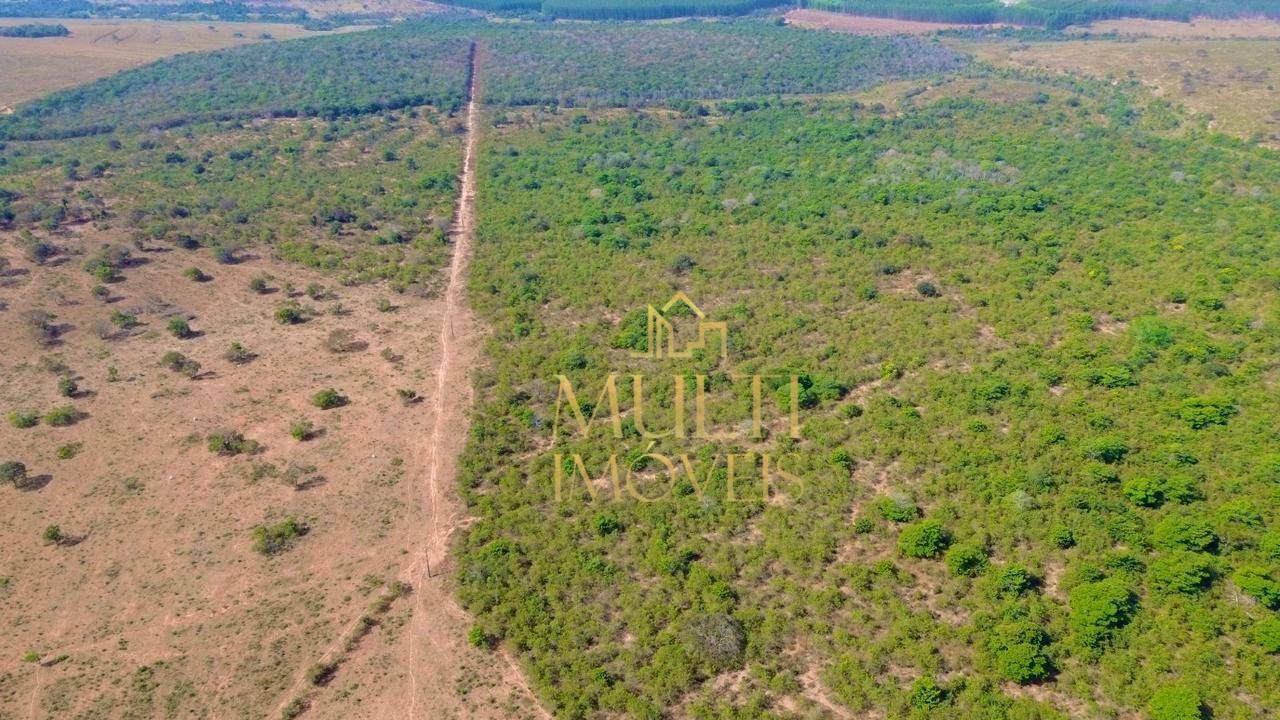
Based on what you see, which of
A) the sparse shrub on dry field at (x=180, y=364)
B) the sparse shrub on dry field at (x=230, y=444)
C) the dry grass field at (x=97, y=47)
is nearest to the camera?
the sparse shrub on dry field at (x=230, y=444)

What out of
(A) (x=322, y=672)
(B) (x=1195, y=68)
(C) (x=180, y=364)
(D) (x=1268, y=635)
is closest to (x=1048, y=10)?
(B) (x=1195, y=68)

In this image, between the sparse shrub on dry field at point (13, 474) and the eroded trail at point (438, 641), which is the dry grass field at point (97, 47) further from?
the eroded trail at point (438, 641)

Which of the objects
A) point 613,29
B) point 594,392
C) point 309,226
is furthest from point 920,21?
point 594,392

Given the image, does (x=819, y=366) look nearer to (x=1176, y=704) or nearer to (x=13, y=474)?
(x=1176, y=704)

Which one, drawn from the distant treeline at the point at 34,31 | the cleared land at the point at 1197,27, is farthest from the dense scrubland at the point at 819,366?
the distant treeline at the point at 34,31

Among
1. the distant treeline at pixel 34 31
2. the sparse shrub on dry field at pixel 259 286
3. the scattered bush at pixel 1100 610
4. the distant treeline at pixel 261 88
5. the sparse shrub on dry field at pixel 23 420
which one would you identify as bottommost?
the scattered bush at pixel 1100 610

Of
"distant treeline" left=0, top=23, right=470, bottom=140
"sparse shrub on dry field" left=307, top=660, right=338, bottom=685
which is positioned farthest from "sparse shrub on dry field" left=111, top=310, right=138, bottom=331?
"distant treeline" left=0, top=23, right=470, bottom=140
